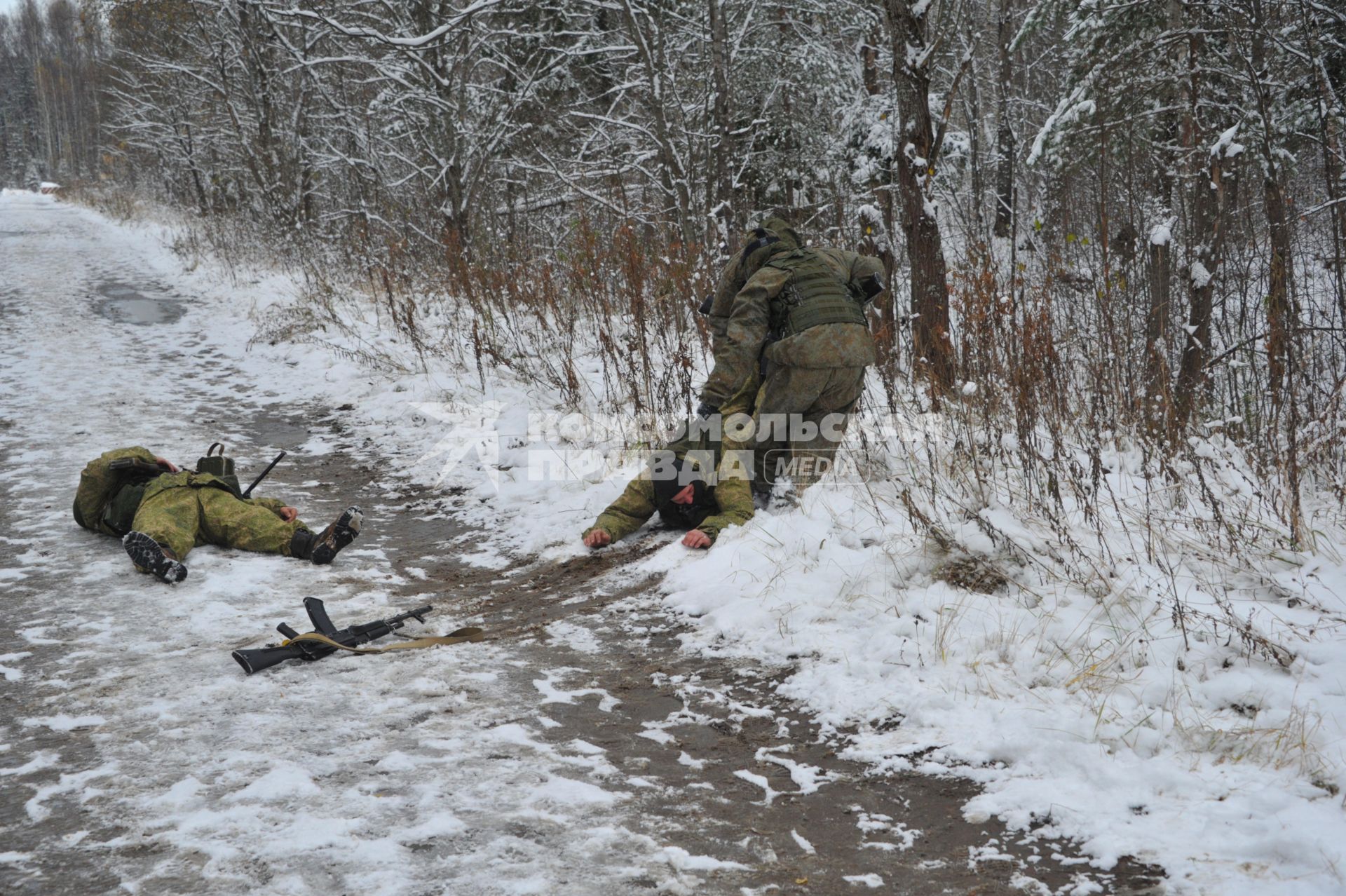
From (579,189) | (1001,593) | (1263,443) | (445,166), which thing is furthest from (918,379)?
(445,166)

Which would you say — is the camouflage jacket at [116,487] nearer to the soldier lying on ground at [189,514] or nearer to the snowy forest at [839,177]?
the soldier lying on ground at [189,514]

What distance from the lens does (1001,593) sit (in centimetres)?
329

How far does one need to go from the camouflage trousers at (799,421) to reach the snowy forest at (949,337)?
24cm

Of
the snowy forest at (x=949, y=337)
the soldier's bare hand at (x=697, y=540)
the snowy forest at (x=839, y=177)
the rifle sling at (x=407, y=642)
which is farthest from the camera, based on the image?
the snowy forest at (x=839, y=177)

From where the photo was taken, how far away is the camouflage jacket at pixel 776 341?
4.57 m

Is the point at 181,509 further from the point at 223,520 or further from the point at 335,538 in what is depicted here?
the point at 335,538

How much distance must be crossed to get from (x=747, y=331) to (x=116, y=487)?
350 centimetres

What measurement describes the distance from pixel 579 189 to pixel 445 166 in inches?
98.0

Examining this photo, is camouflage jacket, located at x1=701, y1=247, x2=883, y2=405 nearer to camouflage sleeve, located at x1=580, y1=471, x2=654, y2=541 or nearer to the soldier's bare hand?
camouflage sleeve, located at x1=580, y1=471, x2=654, y2=541

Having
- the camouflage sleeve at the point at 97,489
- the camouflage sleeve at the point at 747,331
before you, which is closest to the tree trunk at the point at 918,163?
the camouflage sleeve at the point at 747,331

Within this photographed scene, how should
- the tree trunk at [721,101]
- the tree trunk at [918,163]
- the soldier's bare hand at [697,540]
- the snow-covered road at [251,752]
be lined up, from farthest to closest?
the tree trunk at [721,101] → the tree trunk at [918,163] → the soldier's bare hand at [697,540] → the snow-covered road at [251,752]

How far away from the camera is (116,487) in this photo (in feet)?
15.3

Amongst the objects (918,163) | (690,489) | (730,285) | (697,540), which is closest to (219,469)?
(690,489)

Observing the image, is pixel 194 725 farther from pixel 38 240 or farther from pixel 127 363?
pixel 38 240
